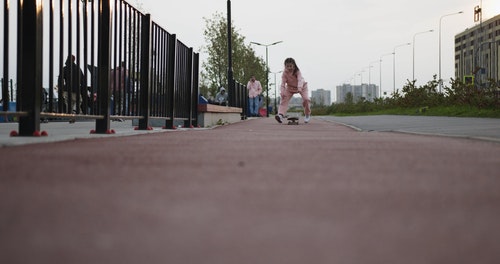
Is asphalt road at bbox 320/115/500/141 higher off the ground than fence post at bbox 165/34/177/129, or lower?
lower

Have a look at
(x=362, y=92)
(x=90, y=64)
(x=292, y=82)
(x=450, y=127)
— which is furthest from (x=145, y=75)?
(x=362, y=92)

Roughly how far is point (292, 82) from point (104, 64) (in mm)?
10262

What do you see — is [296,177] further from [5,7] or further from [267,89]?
[267,89]

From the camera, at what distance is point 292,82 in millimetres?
17016

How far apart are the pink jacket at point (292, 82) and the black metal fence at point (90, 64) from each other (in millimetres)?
5581

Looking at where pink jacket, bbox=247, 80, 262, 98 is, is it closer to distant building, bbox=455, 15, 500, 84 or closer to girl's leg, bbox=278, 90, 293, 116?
girl's leg, bbox=278, 90, 293, 116

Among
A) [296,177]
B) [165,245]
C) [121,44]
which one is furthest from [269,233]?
[121,44]

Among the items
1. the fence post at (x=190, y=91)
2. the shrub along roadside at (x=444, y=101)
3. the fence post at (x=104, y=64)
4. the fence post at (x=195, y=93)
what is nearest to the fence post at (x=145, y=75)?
the fence post at (x=104, y=64)

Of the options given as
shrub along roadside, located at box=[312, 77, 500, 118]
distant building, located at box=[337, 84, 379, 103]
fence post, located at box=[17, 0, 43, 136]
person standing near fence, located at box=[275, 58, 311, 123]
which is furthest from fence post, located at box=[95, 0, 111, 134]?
distant building, located at box=[337, 84, 379, 103]

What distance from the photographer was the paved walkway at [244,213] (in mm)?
1249

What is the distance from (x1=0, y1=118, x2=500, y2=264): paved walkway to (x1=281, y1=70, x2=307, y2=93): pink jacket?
13768mm

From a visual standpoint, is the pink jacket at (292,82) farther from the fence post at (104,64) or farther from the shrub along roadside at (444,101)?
the fence post at (104,64)

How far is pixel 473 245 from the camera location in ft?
4.45

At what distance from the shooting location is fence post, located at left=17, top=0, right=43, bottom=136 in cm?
522
